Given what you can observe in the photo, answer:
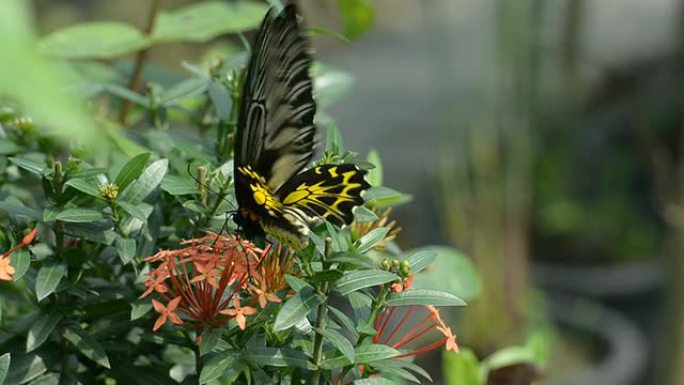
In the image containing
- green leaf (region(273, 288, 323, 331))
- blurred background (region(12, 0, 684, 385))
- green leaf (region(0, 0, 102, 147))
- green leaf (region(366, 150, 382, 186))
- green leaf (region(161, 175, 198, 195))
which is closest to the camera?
green leaf (region(0, 0, 102, 147))

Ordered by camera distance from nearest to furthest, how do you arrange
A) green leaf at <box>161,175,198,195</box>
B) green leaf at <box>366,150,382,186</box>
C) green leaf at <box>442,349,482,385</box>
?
green leaf at <box>161,175,198,195</box>, green leaf at <box>366,150,382,186</box>, green leaf at <box>442,349,482,385</box>

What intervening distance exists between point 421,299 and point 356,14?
554 mm

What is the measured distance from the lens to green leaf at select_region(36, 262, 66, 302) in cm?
67

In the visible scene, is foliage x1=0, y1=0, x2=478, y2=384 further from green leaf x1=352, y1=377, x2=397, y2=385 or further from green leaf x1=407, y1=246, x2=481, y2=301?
green leaf x1=407, y1=246, x2=481, y2=301

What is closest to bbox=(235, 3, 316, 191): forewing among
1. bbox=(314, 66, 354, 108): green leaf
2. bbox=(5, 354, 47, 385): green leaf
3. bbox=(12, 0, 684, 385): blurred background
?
bbox=(5, 354, 47, 385): green leaf

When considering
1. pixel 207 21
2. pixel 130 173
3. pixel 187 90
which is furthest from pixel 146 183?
pixel 207 21

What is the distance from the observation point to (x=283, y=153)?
0.76 meters

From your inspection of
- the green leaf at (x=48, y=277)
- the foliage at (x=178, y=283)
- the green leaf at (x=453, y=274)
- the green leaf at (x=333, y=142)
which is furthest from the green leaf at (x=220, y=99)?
the green leaf at (x=453, y=274)

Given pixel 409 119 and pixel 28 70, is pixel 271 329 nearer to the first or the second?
pixel 28 70

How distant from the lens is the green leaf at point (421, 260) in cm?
72

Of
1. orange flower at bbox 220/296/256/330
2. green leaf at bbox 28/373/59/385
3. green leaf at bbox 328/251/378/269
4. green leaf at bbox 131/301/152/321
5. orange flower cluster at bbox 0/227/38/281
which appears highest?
orange flower cluster at bbox 0/227/38/281

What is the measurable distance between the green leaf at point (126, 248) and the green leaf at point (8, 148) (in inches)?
6.2

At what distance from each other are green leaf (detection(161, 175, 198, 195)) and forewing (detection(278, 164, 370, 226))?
7 cm

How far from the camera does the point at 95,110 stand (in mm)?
972
